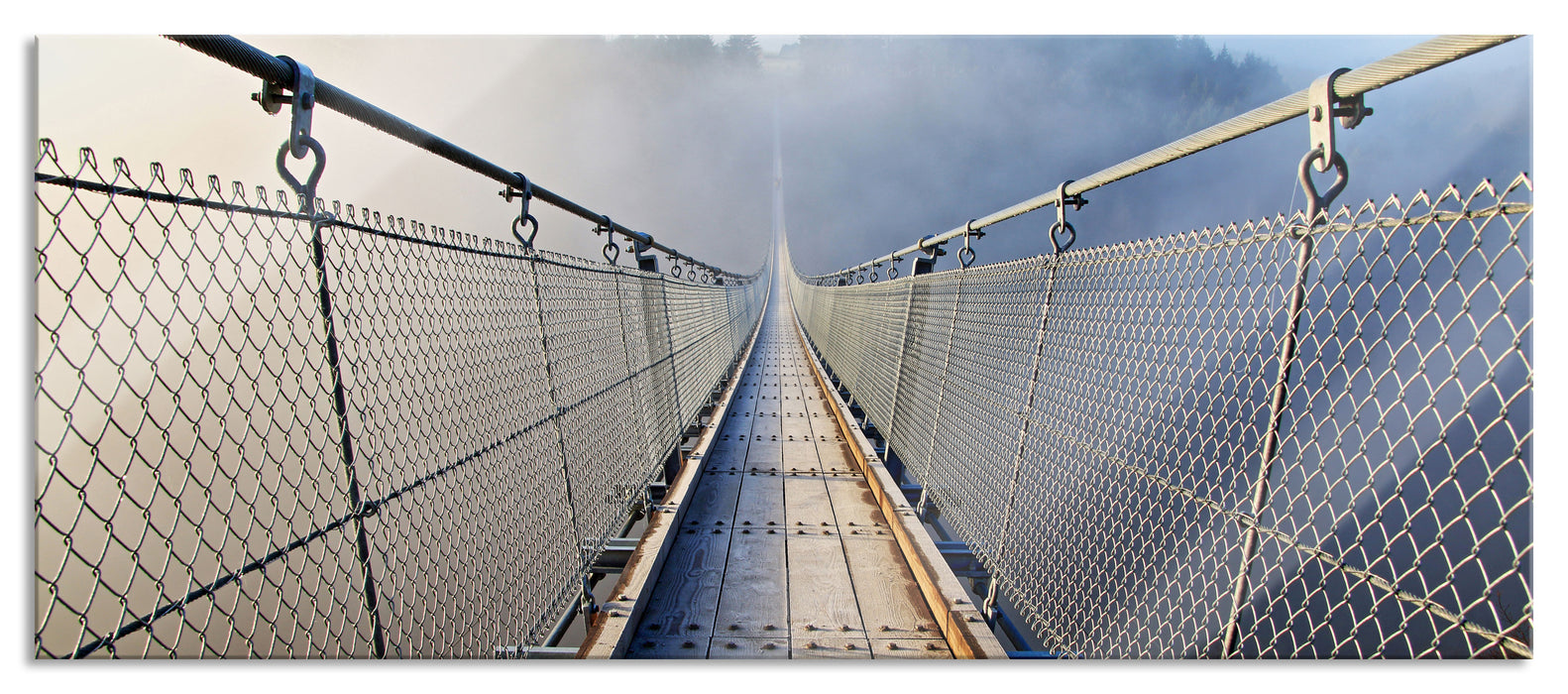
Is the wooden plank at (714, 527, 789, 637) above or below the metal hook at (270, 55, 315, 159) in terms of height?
below

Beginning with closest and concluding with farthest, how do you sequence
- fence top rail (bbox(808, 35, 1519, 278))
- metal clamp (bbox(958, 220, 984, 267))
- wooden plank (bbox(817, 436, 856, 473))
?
fence top rail (bbox(808, 35, 1519, 278)) → metal clamp (bbox(958, 220, 984, 267)) → wooden plank (bbox(817, 436, 856, 473))

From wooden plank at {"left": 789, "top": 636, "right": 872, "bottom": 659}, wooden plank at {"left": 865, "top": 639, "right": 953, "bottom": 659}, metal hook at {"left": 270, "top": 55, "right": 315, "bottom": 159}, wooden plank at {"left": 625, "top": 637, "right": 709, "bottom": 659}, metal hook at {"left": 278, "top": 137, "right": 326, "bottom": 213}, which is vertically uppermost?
metal hook at {"left": 270, "top": 55, "right": 315, "bottom": 159}

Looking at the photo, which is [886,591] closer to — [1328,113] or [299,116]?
[1328,113]

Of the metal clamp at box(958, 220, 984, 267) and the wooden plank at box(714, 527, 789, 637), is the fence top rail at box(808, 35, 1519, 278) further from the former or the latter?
the wooden plank at box(714, 527, 789, 637)

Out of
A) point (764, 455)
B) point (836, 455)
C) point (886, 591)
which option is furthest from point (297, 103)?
point (836, 455)

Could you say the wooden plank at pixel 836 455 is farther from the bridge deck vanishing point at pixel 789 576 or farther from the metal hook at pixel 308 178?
the metal hook at pixel 308 178

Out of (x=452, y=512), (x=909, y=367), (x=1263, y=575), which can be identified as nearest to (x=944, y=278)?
(x=909, y=367)

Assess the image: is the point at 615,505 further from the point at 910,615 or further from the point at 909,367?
the point at 909,367

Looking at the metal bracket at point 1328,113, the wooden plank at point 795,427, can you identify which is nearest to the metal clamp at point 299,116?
the metal bracket at point 1328,113

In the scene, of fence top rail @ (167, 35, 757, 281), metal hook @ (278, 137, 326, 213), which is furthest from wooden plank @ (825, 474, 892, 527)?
metal hook @ (278, 137, 326, 213)
